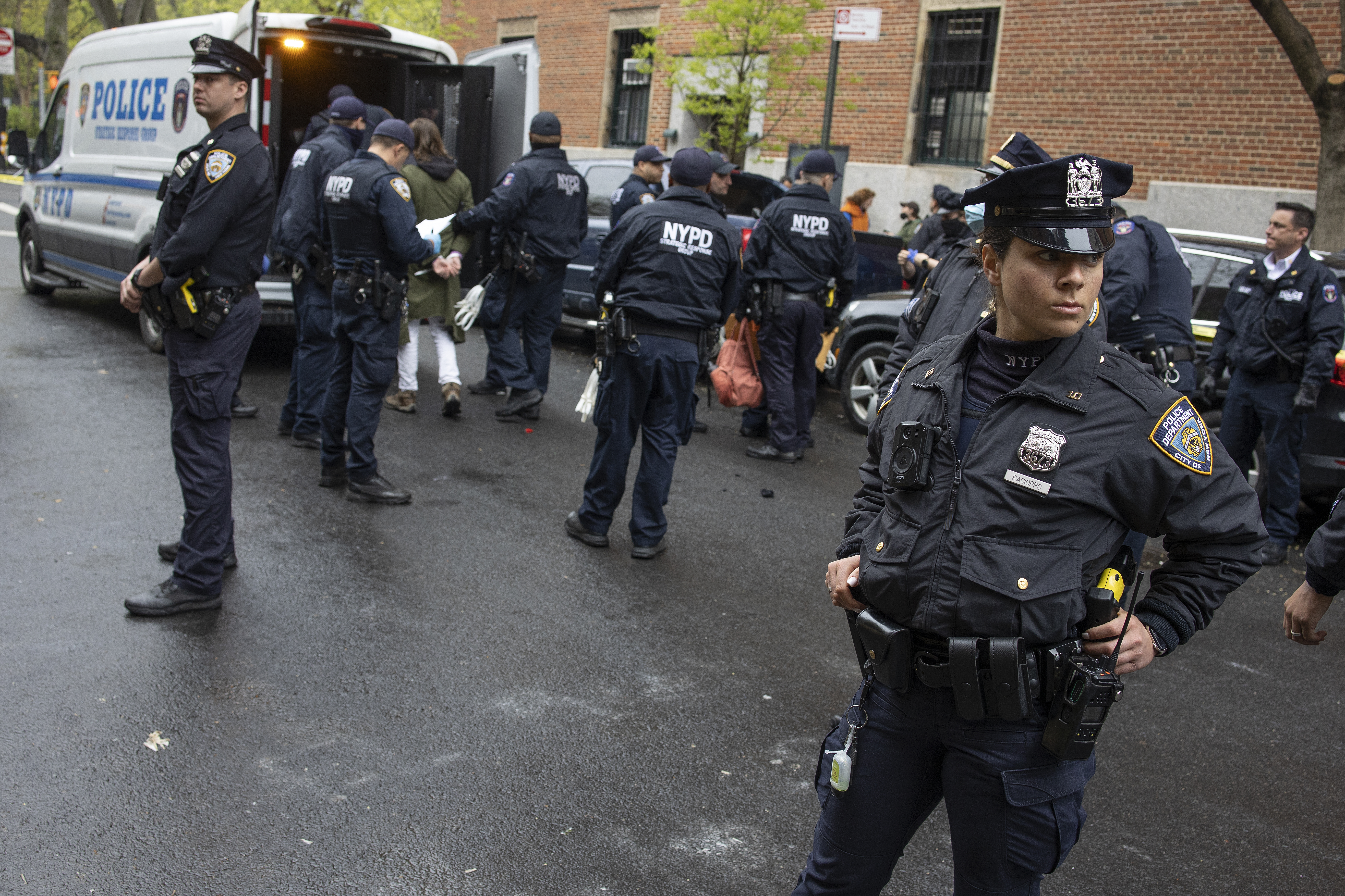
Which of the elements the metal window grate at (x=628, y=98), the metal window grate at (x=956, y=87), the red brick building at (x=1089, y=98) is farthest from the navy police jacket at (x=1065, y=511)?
the metal window grate at (x=628, y=98)

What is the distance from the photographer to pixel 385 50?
9.57m

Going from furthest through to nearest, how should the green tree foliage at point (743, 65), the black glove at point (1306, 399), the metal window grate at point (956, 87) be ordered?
the metal window grate at point (956, 87)
the green tree foliage at point (743, 65)
the black glove at point (1306, 399)

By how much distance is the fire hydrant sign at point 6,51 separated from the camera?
1045 inches

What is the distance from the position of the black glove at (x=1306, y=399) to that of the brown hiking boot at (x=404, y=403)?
5.73 m

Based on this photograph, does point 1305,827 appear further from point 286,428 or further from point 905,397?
point 286,428

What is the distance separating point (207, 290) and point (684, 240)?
2251 mm

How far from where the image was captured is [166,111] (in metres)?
9.09

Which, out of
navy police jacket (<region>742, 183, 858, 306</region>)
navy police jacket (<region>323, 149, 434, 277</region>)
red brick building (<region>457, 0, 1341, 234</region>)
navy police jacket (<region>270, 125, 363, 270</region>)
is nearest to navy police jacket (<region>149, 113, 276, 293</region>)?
navy police jacket (<region>323, 149, 434, 277</region>)

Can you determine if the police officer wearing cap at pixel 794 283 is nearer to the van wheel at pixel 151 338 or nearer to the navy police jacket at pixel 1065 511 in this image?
the van wheel at pixel 151 338

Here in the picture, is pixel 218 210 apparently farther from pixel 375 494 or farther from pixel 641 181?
pixel 641 181

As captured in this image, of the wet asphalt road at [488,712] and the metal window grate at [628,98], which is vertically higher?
the metal window grate at [628,98]

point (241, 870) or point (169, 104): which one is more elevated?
point (169, 104)

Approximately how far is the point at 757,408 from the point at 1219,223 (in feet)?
27.1

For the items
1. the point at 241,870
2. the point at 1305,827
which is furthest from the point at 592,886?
the point at 1305,827
